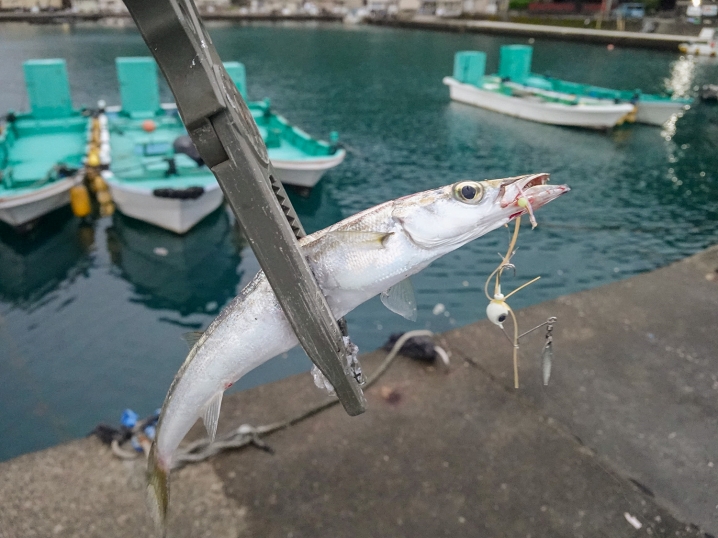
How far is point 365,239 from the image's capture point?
224cm

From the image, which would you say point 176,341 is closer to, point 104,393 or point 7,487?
point 104,393

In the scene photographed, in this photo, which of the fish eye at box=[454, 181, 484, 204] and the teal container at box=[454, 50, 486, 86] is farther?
the teal container at box=[454, 50, 486, 86]

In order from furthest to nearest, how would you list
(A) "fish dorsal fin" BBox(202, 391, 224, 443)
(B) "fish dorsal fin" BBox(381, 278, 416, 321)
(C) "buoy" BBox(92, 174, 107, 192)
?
1. (C) "buoy" BBox(92, 174, 107, 192)
2. (A) "fish dorsal fin" BBox(202, 391, 224, 443)
3. (B) "fish dorsal fin" BBox(381, 278, 416, 321)

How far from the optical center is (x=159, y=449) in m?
2.81

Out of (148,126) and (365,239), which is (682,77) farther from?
(365,239)

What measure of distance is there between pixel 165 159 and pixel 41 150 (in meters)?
5.26

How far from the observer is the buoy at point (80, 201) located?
14352 millimetres

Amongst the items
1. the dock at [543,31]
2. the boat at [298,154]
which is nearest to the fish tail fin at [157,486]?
the boat at [298,154]

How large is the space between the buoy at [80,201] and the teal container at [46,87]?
6.11 metres

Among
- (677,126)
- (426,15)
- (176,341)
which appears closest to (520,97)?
(677,126)

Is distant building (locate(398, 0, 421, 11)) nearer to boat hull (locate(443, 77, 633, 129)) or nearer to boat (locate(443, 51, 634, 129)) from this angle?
boat (locate(443, 51, 634, 129))

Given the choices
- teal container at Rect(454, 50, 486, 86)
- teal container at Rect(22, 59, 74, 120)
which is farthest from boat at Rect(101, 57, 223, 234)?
teal container at Rect(454, 50, 486, 86)

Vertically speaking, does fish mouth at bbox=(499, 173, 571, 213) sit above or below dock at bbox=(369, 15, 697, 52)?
above

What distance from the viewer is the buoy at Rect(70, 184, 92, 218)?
14352 millimetres
